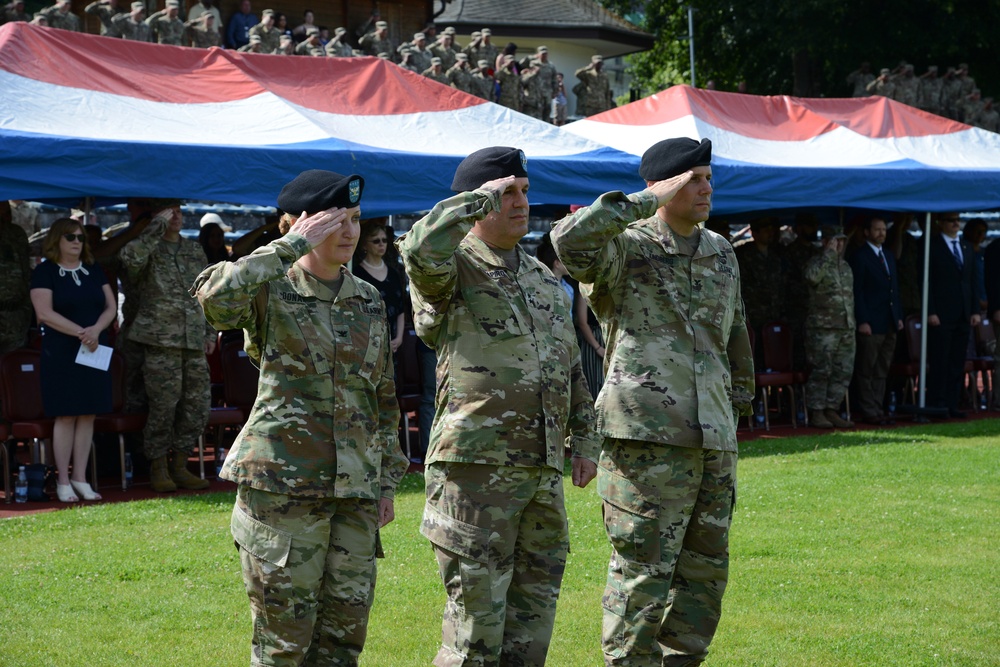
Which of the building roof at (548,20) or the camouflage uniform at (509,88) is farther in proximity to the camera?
the building roof at (548,20)

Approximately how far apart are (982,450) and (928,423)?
226 centimetres

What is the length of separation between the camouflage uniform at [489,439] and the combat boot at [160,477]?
219 inches

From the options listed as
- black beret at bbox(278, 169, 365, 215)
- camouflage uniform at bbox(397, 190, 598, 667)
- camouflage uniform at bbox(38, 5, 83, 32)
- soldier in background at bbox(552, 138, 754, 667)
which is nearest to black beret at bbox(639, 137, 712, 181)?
soldier in background at bbox(552, 138, 754, 667)

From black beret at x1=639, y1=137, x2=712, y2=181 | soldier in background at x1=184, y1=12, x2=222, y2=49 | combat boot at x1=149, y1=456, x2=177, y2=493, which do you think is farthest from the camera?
soldier in background at x1=184, y1=12, x2=222, y2=49

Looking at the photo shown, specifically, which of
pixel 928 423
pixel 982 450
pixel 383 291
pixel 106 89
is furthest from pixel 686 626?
pixel 928 423

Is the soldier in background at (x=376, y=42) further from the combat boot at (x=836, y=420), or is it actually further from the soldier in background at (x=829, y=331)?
the combat boot at (x=836, y=420)

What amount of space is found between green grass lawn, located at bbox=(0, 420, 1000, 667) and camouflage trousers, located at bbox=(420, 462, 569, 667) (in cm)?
120

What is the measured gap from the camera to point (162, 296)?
8.98 meters

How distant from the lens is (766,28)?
3522cm

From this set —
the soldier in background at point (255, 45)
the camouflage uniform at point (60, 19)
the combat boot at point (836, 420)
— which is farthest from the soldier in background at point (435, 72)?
the combat boot at point (836, 420)

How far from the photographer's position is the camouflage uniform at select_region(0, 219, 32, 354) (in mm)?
10047

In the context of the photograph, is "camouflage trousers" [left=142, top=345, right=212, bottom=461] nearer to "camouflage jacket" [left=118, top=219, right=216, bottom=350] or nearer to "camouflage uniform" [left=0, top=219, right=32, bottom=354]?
"camouflage jacket" [left=118, top=219, right=216, bottom=350]

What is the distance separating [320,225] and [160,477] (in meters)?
5.87

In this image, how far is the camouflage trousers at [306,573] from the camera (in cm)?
380
